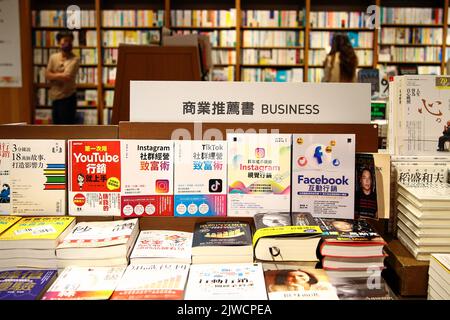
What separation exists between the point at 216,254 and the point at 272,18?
18.4 feet

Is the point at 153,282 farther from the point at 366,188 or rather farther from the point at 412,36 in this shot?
the point at 412,36

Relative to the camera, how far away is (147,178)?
5.48 ft

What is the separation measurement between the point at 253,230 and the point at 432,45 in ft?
19.9

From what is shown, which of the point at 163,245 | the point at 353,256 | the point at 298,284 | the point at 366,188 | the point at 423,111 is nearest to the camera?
the point at 298,284

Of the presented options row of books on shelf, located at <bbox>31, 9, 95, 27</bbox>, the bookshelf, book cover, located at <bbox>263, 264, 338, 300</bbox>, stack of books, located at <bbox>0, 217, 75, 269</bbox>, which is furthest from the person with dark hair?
stack of books, located at <bbox>0, 217, 75, 269</bbox>

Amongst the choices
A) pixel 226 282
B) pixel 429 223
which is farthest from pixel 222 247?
pixel 429 223

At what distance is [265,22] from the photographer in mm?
6508

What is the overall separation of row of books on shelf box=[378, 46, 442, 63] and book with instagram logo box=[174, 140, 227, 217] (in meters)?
5.65

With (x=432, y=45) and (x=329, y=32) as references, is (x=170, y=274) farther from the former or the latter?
(x=432, y=45)

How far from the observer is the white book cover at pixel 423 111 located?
179cm

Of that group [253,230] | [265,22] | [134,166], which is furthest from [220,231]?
[265,22]

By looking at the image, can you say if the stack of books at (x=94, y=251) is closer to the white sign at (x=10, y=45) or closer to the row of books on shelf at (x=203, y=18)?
the white sign at (x=10, y=45)

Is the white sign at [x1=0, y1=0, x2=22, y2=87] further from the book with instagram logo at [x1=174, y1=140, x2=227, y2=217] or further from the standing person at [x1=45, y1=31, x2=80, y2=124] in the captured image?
the book with instagram logo at [x1=174, y1=140, x2=227, y2=217]

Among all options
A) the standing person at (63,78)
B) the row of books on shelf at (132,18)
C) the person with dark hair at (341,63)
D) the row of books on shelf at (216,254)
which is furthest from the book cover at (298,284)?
the row of books on shelf at (132,18)
